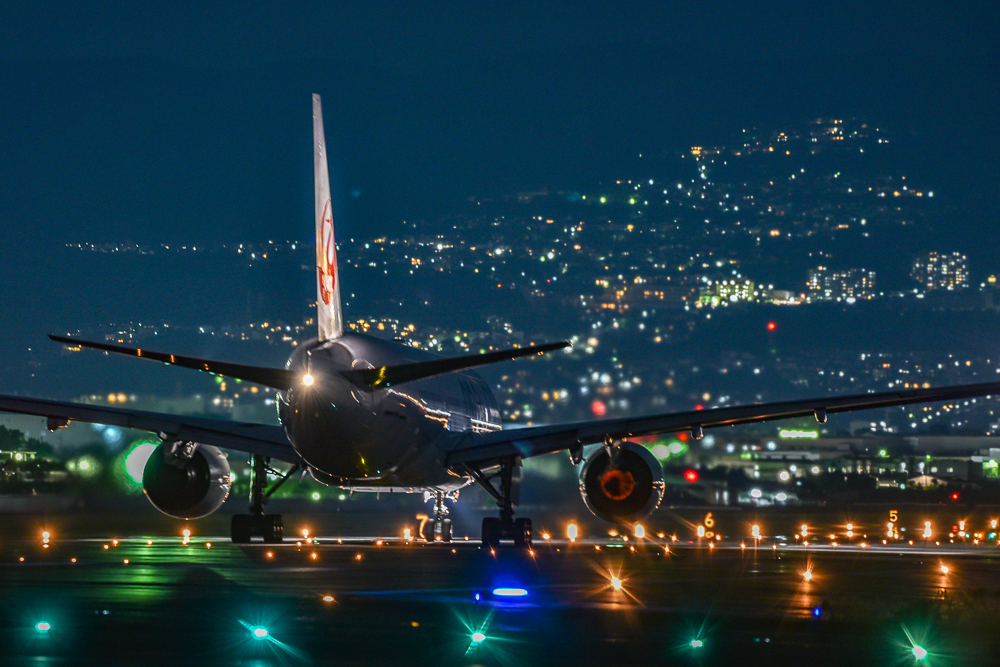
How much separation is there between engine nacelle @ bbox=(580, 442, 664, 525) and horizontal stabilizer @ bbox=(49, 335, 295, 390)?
8.50 meters

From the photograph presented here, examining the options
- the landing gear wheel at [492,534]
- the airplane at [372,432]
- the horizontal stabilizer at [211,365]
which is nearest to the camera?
the horizontal stabilizer at [211,365]

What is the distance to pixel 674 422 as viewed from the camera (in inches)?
1218

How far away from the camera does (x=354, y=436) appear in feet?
89.3

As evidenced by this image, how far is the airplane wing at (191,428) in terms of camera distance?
3053cm

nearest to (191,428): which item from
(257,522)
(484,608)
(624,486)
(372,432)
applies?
(257,522)

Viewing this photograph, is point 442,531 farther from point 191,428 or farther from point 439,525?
point 191,428

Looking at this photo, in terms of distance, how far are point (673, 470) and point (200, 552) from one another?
78.0 feet

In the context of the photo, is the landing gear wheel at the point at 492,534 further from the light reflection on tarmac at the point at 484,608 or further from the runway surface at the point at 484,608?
the light reflection on tarmac at the point at 484,608

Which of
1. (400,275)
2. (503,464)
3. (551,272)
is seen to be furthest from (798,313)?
(503,464)

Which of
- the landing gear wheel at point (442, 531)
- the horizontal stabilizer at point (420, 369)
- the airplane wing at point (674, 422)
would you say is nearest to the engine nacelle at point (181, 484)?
the airplane wing at point (674, 422)

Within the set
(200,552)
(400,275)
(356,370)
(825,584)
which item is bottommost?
(825,584)

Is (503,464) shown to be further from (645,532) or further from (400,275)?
(400,275)

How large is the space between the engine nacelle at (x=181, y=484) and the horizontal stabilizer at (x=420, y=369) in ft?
23.3

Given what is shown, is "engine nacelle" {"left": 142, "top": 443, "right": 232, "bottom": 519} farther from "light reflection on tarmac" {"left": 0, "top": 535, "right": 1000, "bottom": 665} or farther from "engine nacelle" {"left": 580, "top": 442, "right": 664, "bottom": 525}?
"engine nacelle" {"left": 580, "top": 442, "right": 664, "bottom": 525}
